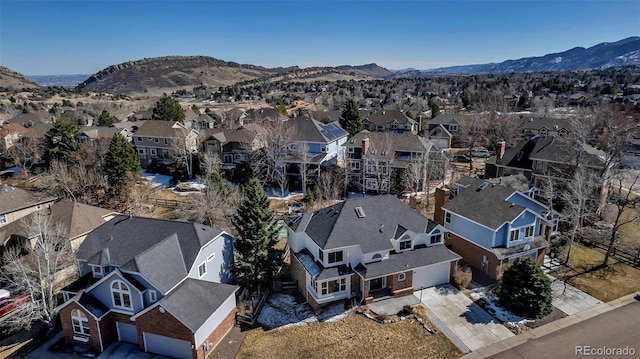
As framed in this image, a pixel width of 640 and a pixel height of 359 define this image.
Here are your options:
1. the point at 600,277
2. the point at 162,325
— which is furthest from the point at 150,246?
the point at 600,277

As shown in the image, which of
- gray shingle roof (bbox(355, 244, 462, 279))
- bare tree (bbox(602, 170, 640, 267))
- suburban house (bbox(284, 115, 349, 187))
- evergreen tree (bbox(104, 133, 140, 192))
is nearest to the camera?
gray shingle roof (bbox(355, 244, 462, 279))

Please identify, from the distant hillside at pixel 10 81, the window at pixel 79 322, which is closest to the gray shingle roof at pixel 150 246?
the window at pixel 79 322

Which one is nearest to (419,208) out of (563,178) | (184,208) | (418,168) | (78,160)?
(418,168)

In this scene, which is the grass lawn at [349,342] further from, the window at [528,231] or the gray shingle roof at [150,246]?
the window at [528,231]

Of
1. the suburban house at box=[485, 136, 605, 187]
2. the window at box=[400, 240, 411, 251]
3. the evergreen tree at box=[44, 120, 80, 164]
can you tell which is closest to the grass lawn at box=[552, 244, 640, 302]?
the window at box=[400, 240, 411, 251]

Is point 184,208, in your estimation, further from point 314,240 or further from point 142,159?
point 142,159

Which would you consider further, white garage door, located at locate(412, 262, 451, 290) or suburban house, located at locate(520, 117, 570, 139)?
suburban house, located at locate(520, 117, 570, 139)

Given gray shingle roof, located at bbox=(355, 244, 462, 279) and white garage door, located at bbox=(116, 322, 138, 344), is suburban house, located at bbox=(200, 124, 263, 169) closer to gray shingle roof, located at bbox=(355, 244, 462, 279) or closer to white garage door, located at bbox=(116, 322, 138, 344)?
gray shingle roof, located at bbox=(355, 244, 462, 279)
